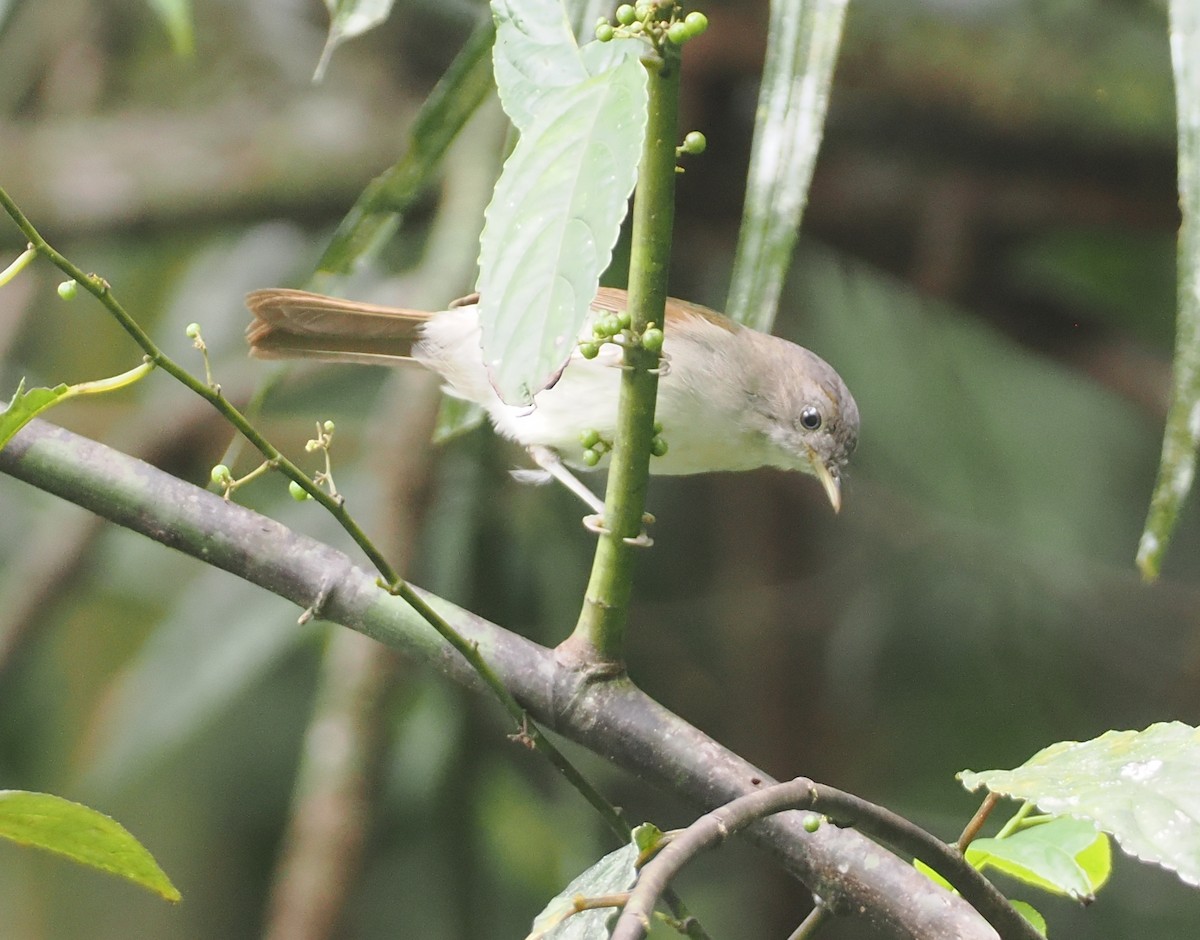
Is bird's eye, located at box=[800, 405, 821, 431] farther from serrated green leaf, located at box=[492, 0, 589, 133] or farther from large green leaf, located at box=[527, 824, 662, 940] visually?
large green leaf, located at box=[527, 824, 662, 940]

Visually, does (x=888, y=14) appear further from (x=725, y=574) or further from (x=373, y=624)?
(x=373, y=624)

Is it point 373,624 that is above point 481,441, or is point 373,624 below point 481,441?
above

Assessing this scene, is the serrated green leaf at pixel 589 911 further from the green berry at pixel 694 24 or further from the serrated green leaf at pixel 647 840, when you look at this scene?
the green berry at pixel 694 24

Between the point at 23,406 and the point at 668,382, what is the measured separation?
4.78 ft

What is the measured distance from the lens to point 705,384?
236 cm

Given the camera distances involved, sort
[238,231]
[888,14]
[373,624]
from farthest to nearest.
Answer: [238,231], [888,14], [373,624]

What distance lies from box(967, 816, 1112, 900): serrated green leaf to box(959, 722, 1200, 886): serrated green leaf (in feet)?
0.45

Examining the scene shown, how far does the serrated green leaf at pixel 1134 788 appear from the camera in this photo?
89 centimetres

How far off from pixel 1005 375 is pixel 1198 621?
929mm

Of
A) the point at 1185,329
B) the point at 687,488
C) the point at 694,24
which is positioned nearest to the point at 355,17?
the point at 694,24

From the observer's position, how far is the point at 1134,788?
0.95 metres

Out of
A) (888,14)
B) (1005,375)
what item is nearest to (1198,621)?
(1005,375)

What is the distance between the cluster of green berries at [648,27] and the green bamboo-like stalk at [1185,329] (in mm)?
716

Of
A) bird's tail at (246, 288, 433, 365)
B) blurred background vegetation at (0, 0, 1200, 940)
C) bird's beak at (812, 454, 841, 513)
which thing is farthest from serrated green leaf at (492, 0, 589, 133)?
blurred background vegetation at (0, 0, 1200, 940)
